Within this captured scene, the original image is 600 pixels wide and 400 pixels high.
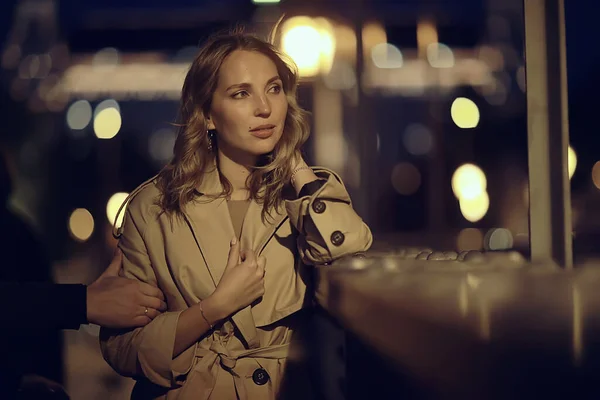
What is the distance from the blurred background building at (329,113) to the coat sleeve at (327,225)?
57 centimetres

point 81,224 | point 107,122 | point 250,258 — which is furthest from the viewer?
point 81,224

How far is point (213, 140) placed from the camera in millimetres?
2660

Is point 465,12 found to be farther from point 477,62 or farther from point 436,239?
point 436,239

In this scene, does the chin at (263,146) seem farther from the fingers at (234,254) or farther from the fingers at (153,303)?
the fingers at (153,303)

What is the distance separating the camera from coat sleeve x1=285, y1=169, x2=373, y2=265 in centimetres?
226

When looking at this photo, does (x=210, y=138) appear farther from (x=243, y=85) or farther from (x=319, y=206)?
(x=319, y=206)

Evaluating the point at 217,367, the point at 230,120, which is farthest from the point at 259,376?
the point at 230,120

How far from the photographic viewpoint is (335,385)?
2197mm

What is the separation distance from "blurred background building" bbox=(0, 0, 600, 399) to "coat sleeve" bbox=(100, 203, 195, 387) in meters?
0.78

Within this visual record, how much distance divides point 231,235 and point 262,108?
14.4 inches

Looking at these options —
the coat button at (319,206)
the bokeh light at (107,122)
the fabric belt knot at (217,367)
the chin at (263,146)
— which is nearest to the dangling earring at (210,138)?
the chin at (263,146)

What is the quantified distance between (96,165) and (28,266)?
1399 cm

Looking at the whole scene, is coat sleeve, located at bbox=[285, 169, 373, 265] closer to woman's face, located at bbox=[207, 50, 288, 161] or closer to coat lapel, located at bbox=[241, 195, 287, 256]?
coat lapel, located at bbox=[241, 195, 287, 256]

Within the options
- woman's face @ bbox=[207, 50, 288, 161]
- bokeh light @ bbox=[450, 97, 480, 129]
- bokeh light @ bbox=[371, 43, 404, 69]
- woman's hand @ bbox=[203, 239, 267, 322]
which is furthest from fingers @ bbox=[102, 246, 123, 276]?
bokeh light @ bbox=[450, 97, 480, 129]
